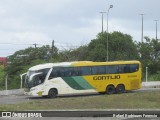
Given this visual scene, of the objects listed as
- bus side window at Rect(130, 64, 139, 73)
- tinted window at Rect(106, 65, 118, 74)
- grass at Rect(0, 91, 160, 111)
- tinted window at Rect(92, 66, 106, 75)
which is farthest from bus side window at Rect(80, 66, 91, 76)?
bus side window at Rect(130, 64, 139, 73)

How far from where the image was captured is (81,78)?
1565 inches

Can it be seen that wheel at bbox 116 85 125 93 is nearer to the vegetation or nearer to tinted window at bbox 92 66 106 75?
tinted window at bbox 92 66 106 75

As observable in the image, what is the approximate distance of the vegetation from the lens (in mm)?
72000

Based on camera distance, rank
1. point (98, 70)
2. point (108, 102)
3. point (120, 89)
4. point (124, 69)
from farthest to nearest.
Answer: point (120, 89), point (124, 69), point (98, 70), point (108, 102)

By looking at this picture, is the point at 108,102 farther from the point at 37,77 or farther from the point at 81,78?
the point at 37,77

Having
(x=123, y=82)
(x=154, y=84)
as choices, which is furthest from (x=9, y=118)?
(x=154, y=84)

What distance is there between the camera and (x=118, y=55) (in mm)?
74812

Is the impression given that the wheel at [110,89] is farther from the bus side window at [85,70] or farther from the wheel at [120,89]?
the bus side window at [85,70]

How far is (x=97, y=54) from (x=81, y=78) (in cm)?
3407

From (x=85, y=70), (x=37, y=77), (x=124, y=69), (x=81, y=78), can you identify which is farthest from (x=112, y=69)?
(x=37, y=77)

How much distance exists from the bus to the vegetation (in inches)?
1050

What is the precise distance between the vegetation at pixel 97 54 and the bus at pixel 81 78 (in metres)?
26.7

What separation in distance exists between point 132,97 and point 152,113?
25381mm

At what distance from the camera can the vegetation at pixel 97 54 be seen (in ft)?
236
